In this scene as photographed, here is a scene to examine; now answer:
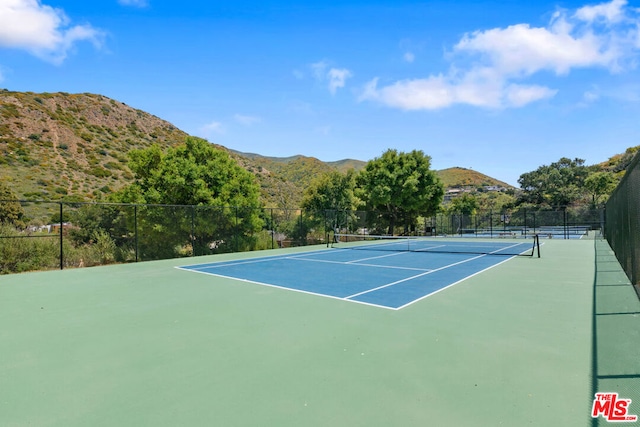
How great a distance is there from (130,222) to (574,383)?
677 inches

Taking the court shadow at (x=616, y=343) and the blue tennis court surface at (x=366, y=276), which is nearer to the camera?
the court shadow at (x=616, y=343)

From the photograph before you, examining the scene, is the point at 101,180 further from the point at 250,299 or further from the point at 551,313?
the point at 551,313

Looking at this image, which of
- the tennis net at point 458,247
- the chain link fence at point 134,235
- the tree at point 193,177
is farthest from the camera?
the tree at point 193,177

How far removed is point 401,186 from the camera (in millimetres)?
30625

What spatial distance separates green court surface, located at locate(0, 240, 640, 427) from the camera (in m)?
2.90

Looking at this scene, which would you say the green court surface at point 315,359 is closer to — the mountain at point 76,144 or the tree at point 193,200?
the tree at point 193,200

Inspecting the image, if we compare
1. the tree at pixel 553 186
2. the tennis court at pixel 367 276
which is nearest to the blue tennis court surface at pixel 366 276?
the tennis court at pixel 367 276

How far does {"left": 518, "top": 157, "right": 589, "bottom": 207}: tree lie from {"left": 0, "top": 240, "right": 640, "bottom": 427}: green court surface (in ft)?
177

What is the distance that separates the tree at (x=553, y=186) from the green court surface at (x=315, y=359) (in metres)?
54.0

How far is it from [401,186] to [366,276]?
21888mm

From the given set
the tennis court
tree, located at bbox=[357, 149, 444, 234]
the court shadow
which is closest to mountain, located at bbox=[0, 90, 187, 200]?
tree, located at bbox=[357, 149, 444, 234]

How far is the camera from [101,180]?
43969 mm

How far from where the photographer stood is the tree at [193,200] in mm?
16797

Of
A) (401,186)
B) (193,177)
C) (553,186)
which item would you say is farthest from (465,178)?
(193,177)
